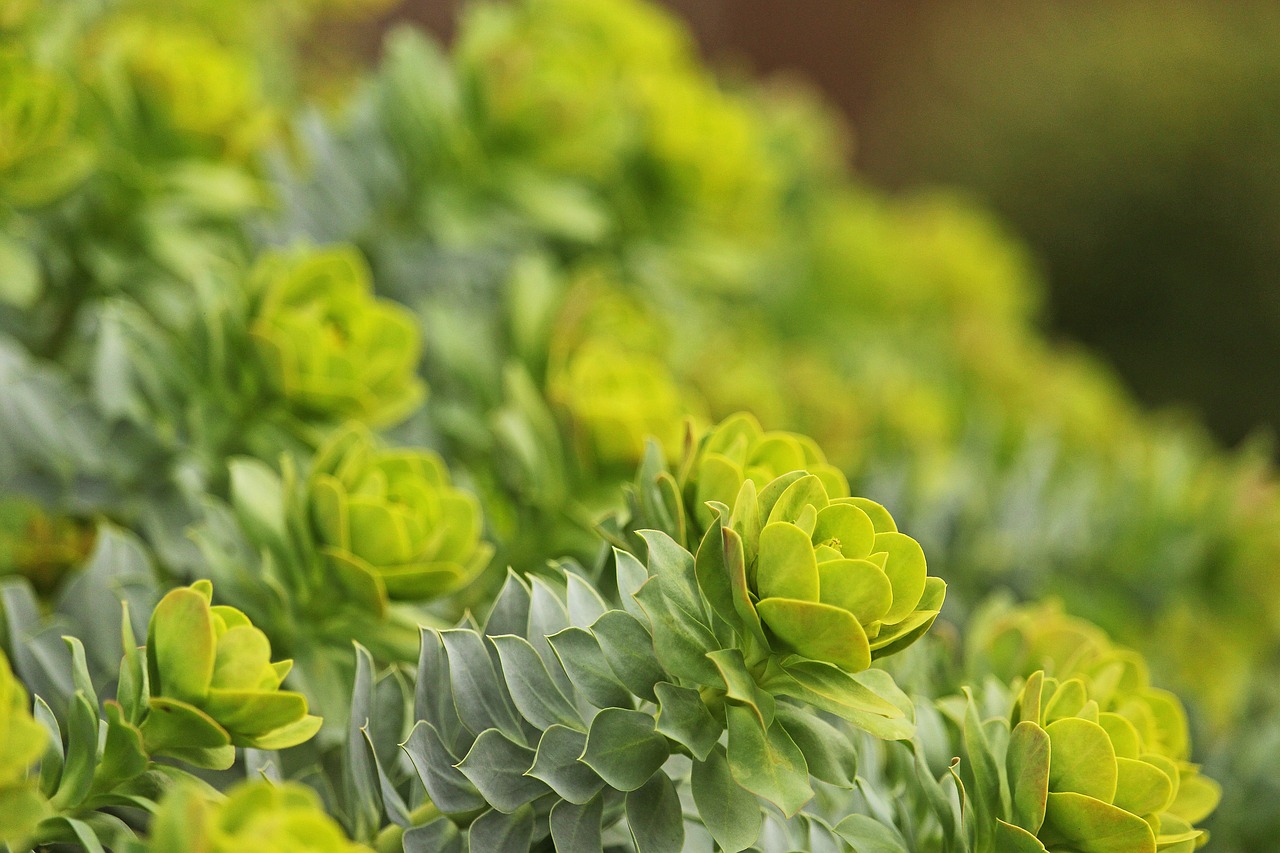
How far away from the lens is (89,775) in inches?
15.8

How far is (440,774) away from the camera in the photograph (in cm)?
43

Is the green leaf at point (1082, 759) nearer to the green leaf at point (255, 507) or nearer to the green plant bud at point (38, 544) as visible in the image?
the green leaf at point (255, 507)

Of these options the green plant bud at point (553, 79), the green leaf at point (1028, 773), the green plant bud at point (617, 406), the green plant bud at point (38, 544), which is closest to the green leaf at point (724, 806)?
the green leaf at point (1028, 773)

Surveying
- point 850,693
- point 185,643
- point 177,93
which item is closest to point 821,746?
point 850,693

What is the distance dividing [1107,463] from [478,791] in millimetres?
841

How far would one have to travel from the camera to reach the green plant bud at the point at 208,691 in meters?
0.39

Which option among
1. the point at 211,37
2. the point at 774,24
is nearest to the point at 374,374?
the point at 211,37

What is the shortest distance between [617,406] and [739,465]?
0.58 feet

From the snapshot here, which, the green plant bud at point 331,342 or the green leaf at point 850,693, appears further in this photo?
the green plant bud at point 331,342

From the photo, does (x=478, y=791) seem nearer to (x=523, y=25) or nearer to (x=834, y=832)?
(x=834, y=832)

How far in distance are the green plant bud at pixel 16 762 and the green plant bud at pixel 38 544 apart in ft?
0.80

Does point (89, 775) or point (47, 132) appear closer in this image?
point (89, 775)

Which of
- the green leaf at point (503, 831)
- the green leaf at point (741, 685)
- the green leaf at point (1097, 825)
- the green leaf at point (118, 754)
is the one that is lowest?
the green leaf at point (118, 754)

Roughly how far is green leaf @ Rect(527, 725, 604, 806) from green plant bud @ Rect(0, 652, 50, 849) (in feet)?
0.54
